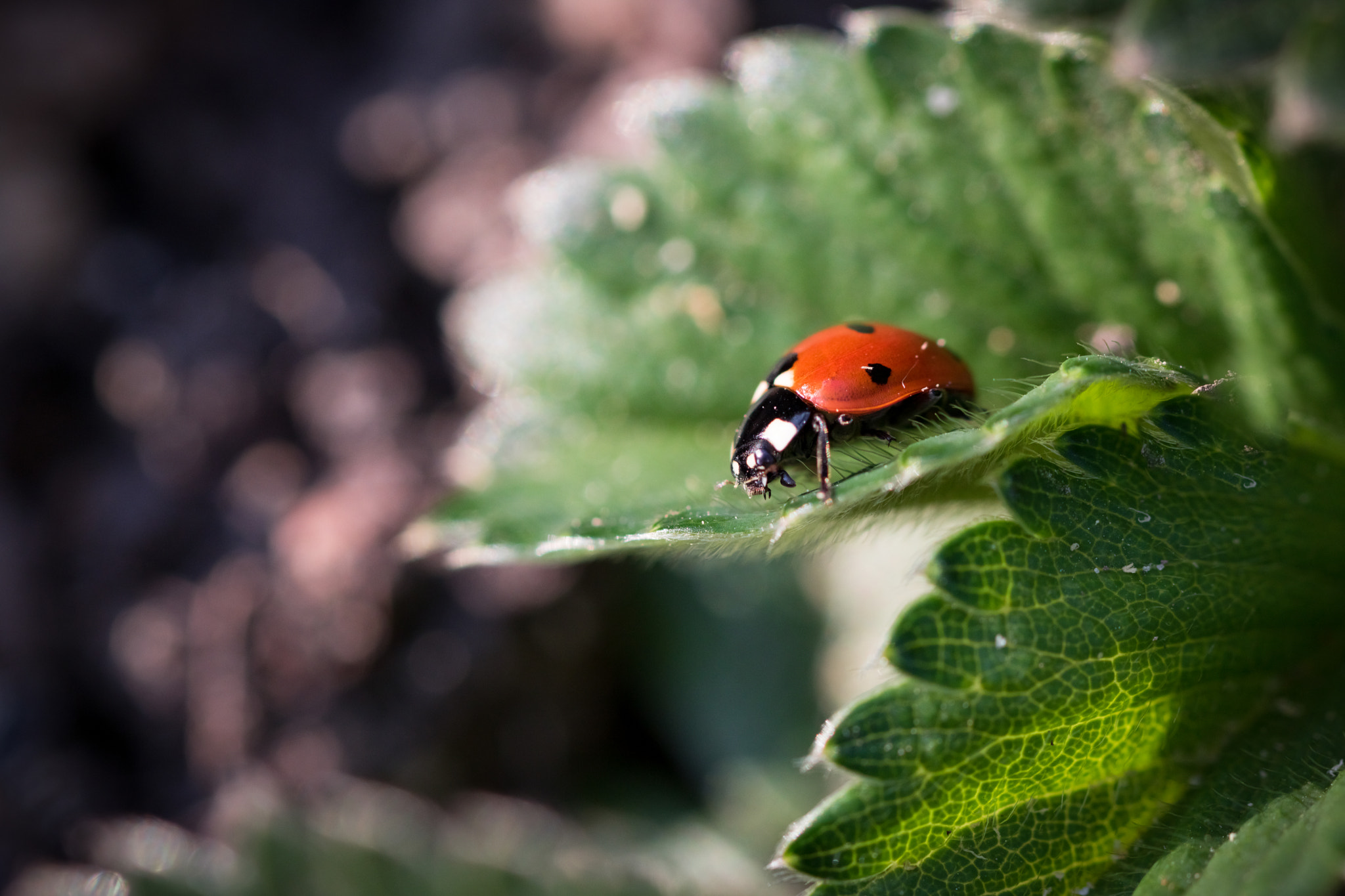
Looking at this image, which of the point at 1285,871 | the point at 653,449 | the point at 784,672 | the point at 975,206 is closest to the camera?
the point at 1285,871

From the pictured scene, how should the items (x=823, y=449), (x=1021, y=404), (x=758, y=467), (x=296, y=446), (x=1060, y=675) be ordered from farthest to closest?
(x=296, y=446), (x=758, y=467), (x=823, y=449), (x=1060, y=675), (x=1021, y=404)

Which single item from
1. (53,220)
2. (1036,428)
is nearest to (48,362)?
(53,220)

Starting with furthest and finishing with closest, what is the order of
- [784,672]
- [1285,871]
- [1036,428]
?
[784,672], [1036,428], [1285,871]

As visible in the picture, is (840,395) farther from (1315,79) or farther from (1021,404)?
(1315,79)

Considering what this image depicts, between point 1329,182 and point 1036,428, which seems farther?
point 1329,182

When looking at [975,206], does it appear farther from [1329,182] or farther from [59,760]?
[59,760]

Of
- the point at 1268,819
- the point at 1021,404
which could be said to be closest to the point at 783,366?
the point at 1021,404

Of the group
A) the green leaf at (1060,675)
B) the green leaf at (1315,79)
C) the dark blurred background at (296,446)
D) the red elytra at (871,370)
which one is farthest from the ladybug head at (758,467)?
the dark blurred background at (296,446)
